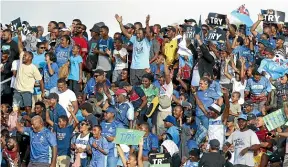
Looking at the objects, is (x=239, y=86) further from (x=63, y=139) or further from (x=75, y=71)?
(x=63, y=139)

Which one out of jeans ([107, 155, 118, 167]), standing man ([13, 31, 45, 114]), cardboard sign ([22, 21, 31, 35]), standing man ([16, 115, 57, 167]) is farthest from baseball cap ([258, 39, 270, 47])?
standing man ([16, 115, 57, 167])

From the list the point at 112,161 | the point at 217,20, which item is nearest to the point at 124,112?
the point at 112,161

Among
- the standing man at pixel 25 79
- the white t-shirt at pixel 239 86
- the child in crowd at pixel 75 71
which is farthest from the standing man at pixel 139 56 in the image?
→ the standing man at pixel 25 79

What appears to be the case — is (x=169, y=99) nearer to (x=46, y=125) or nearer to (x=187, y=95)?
(x=187, y=95)

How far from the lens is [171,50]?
2300 centimetres

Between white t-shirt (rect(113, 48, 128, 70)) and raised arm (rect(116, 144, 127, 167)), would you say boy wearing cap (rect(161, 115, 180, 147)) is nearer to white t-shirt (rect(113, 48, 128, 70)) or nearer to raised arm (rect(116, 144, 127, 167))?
raised arm (rect(116, 144, 127, 167))

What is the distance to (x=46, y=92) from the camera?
2206 centimetres

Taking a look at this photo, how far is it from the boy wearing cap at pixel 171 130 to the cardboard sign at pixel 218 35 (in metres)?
3.22

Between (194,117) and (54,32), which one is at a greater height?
(54,32)

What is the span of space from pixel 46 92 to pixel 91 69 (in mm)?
1397

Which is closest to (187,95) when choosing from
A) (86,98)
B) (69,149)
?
(86,98)

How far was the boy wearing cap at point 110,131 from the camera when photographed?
18.8 metres

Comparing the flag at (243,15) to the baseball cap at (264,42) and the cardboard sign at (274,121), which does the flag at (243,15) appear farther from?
the cardboard sign at (274,121)

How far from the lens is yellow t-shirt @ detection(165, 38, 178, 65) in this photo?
23.0m
